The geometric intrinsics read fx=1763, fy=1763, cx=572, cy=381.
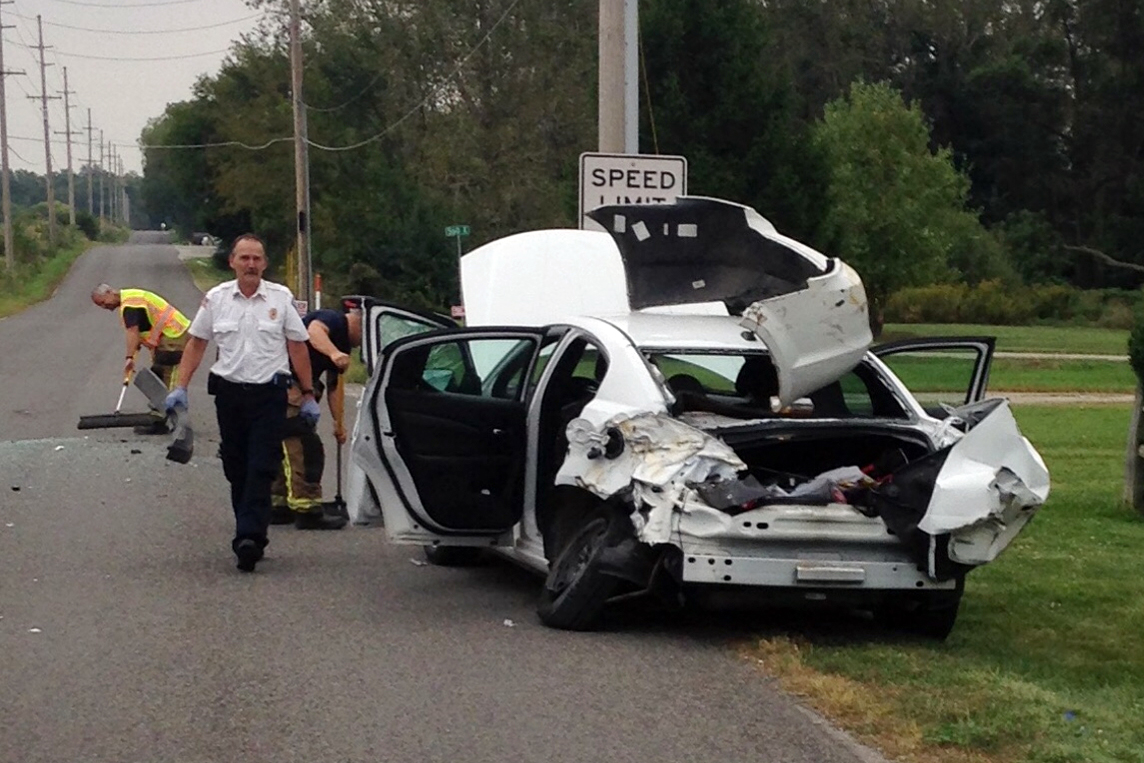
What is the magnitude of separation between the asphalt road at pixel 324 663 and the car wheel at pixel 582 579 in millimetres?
100

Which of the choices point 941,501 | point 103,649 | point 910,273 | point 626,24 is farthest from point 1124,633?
point 910,273

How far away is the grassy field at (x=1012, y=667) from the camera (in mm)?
6312

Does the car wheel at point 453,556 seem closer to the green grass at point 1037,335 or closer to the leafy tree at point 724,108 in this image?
the leafy tree at point 724,108

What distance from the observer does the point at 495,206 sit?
51.9 meters

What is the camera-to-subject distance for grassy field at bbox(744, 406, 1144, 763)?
6312 millimetres

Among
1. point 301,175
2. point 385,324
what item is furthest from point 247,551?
point 301,175

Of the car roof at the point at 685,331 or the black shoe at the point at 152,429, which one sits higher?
the car roof at the point at 685,331

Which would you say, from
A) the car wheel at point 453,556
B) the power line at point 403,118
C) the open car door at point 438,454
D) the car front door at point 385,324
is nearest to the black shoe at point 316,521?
the car wheel at point 453,556

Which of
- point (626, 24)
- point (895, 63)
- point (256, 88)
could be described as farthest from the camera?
point (895, 63)

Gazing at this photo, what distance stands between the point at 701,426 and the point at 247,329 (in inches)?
121

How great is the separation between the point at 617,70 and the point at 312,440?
639 centimetres

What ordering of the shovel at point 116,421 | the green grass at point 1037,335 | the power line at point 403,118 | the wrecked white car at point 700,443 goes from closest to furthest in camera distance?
the wrecked white car at point 700,443 → the shovel at point 116,421 → the green grass at point 1037,335 → the power line at point 403,118

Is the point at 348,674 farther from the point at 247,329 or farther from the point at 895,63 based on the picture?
the point at 895,63

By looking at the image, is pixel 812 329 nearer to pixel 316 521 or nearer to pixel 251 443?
pixel 251 443
